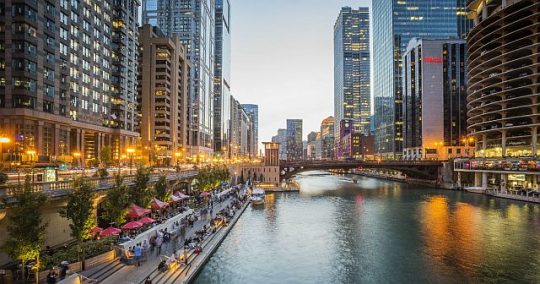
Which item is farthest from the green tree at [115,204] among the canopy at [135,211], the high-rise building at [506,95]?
the high-rise building at [506,95]

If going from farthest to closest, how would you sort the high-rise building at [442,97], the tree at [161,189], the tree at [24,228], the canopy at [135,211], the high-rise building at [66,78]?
the high-rise building at [442,97] < the high-rise building at [66,78] < the tree at [161,189] < the canopy at [135,211] < the tree at [24,228]

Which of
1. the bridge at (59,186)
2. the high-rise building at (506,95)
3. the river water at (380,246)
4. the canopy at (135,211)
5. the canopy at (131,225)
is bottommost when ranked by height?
the river water at (380,246)

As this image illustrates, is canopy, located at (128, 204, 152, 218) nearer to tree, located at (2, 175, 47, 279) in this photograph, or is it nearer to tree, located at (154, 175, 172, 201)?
tree, located at (154, 175, 172, 201)

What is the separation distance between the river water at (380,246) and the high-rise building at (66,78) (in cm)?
3996

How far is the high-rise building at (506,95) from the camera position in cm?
10344

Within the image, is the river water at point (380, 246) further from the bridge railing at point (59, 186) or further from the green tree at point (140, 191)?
the bridge railing at point (59, 186)

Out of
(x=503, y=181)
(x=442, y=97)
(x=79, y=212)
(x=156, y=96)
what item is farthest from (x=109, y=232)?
(x=442, y=97)

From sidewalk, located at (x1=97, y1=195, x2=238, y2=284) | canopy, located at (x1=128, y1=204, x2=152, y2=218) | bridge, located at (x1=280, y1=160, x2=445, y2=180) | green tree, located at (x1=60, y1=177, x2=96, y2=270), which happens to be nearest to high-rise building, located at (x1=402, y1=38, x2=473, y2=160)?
bridge, located at (x1=280, y1=160, x2=445, y2=180)

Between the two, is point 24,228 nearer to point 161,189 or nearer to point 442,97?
point 161,189

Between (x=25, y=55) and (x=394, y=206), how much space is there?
257ft

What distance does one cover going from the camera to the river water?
116 feet

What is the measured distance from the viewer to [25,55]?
71.2 meters

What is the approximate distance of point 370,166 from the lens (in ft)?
441

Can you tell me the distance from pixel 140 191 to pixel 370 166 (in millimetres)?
101547
